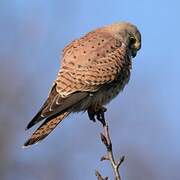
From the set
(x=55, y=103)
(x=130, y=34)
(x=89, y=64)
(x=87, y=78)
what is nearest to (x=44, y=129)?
(x=55, y=103)

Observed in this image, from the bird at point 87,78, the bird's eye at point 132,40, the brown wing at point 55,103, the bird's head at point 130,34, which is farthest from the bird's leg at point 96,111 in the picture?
the bird's eye at point 132,40

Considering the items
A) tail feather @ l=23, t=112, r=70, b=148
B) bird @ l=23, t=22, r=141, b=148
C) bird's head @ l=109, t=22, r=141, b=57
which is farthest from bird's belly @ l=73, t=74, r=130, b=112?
bird's head @ l=109, t=22, r=141, b=57

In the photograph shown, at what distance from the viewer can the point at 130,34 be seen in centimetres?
519

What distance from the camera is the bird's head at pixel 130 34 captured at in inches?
201

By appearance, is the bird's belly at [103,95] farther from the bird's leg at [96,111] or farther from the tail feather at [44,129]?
the tail feather at [44,129]

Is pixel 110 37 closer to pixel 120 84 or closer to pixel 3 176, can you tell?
pixel 120 84

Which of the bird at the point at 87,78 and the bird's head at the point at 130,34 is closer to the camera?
the bird at the point at 87,78

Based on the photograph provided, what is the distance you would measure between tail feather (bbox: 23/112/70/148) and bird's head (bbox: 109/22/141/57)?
1095 mm

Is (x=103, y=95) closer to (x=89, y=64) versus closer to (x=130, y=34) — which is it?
(x=89, y=64)

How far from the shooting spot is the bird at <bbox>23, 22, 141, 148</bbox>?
4.17 metres

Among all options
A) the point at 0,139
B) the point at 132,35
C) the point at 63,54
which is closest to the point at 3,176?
the point at 0,139

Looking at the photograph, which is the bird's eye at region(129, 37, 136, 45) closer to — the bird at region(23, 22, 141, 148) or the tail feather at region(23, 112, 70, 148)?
the bird at region(23, 22, 141, 148)

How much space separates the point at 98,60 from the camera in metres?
4.57

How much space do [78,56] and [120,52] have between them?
0.41m
